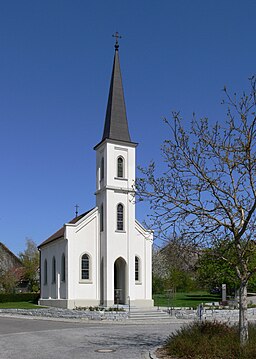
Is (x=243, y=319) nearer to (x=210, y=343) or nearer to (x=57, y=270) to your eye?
(x=210, y=343)

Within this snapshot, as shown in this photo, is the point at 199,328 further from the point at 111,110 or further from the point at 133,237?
the point at 111,110

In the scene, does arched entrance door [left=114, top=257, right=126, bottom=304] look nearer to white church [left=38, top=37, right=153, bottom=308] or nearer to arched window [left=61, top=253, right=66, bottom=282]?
white church [left=38, top=37, right=153, bottom=308]

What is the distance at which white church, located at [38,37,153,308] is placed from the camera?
37.3m

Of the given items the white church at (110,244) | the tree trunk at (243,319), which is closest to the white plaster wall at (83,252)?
the white church at (110,244)

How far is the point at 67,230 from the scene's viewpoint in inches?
1487

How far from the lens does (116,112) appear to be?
132 ft

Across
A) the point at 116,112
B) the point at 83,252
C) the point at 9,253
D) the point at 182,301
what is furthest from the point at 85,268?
the point at 9,253

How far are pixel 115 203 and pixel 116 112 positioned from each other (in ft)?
25.8

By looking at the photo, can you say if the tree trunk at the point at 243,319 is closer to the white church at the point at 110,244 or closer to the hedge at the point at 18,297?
the white church at the point at 110,244

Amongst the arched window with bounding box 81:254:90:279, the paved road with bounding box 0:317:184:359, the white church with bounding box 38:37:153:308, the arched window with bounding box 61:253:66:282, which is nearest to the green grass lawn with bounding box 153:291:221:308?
the white church with bounding box 38:37:153:308

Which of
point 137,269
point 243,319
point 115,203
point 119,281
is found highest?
point 115,203

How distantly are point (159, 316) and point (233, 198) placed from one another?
Result: 1985 centimetres

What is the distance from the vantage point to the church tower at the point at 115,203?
122ft

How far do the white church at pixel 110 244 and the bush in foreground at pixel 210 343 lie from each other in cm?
2168
